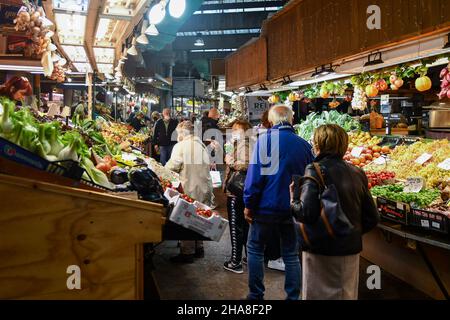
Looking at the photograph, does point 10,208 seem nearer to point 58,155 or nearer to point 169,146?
point 58,155

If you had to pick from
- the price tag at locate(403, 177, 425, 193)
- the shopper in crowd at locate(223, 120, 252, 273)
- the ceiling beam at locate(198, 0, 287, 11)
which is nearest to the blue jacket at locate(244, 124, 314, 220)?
the shopper in crowd at locate(223, 120, 252, 273)

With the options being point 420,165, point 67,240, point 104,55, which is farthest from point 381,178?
point 104,55

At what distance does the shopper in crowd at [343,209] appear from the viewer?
2.90 meters

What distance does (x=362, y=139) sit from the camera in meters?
7.15

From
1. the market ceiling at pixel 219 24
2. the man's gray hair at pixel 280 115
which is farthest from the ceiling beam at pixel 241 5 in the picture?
the man's gray hair at pixel 280 115

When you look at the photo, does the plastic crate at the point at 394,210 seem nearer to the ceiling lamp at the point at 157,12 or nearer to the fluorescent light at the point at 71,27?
the ceiling lamp at the point at 157,12

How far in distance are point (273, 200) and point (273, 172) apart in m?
0.25

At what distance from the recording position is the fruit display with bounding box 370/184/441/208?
3961 millimetres

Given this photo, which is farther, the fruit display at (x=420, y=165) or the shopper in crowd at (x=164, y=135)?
the shopper in crowd at (x=164, y=135)

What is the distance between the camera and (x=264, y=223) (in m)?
3.73

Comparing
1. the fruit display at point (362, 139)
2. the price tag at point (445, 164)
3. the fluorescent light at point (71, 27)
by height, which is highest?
the fluorescent light at point (71, 27)

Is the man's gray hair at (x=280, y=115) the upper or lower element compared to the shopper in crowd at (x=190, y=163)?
upper

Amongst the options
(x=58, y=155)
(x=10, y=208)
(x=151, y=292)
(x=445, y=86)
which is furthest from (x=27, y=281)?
(x=445, y=86)

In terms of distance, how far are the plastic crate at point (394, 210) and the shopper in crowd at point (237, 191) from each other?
1507 mm
